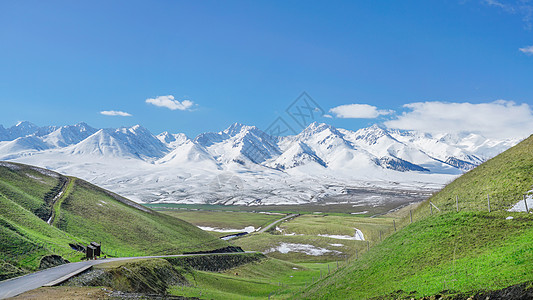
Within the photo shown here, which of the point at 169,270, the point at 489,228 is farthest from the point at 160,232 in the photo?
the point at 489,228

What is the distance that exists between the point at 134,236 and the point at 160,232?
9767 mm

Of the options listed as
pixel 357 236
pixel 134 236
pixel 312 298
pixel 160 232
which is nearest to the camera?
pixel 312 298

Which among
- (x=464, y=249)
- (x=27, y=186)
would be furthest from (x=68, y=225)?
(x=464, y=249)

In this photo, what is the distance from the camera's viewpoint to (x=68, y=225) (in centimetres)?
7400

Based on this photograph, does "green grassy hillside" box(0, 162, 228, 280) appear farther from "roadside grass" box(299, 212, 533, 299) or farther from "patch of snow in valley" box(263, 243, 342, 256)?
"roadside grass" box(299, 212, 533, 299)

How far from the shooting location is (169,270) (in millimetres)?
55531

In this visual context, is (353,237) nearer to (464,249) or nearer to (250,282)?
(250,282)

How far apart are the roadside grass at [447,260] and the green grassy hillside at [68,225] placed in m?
39.6

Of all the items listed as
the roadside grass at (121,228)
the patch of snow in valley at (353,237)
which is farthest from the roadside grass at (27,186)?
the patch of snow in valley at (353,237)

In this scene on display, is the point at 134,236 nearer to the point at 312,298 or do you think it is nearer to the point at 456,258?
the point at 312,298

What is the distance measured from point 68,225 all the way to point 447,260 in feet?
247

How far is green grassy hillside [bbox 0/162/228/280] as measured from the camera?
45906 mm

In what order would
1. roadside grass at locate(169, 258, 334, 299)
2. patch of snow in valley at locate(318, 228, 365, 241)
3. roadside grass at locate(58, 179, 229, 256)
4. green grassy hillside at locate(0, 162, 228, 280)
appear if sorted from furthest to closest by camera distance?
patch of snow in valley at locate(318, 228, 365, 241), roadside grass at locate(58, 179, 229, 256), roadside grass at locate(169, 258, 334, 299), green grassy hillside at locate(0, 162, 228, 280)

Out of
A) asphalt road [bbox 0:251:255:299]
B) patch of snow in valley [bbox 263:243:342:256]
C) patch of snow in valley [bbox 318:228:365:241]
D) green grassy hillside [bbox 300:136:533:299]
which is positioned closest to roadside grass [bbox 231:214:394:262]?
patch of snow in valley [bbox 263:243:342:256]
